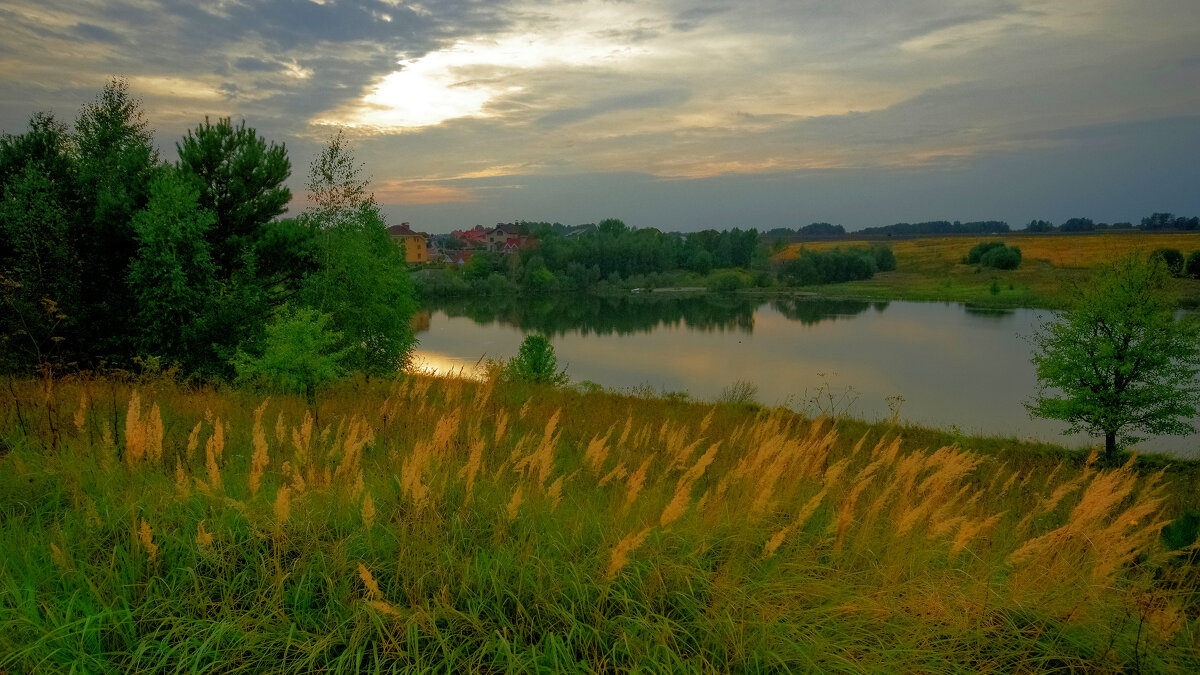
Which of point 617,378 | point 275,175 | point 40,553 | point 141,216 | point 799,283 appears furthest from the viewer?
point 799,283

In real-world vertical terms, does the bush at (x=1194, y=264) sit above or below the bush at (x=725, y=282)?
above

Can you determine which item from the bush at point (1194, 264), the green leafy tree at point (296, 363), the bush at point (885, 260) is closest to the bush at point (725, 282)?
the bush at point (885, 260)

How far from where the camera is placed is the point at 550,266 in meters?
92.2

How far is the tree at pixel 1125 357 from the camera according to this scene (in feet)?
48.1

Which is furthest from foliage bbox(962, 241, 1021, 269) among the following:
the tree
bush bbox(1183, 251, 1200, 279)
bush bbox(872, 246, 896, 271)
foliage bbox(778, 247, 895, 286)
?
the tree

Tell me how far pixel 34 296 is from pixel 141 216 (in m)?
2.87

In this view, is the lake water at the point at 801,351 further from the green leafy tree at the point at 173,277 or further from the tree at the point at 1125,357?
the green leafy tree at the point at 173,277

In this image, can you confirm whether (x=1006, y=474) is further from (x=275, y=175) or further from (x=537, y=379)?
(x=275, y=175)

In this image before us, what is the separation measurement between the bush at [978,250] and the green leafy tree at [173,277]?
3675 inches

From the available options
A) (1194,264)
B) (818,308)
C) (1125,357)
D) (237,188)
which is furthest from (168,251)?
(818,308)

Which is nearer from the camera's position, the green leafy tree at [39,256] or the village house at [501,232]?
the green leafy tree at [39,256]

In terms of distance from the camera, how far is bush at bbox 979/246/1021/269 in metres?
78.8

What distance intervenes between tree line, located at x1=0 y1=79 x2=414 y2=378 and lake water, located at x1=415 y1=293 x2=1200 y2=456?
6.22 metres

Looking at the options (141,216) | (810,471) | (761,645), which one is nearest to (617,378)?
(141,216)
